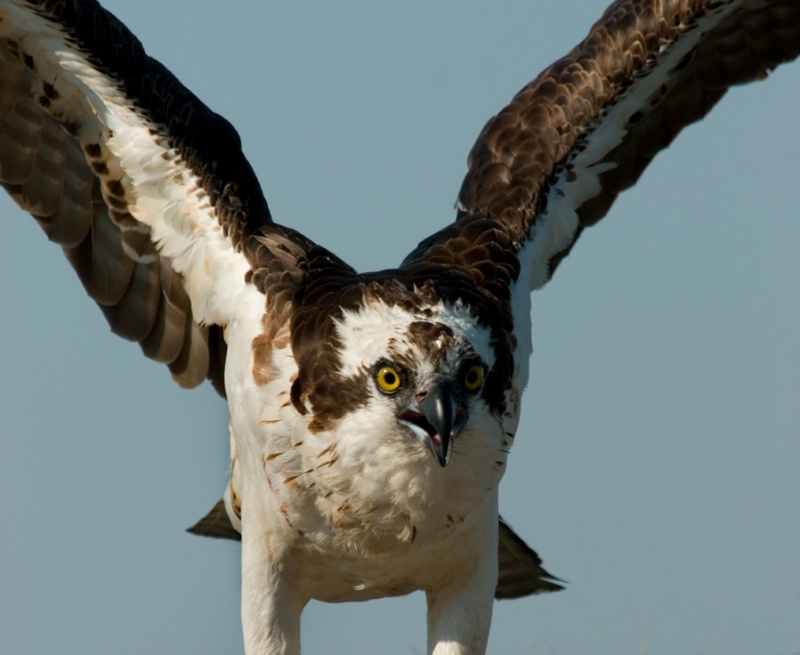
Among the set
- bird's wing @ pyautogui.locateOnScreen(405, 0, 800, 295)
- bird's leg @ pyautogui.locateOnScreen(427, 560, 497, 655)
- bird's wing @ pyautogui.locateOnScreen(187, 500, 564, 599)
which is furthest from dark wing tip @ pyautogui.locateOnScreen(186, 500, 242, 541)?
bird's wing @ pyautogui.locateOnScreen(405, 0, 800, 295)

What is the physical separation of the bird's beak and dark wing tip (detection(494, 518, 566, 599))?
9.32ft

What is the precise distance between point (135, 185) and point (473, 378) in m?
2.89

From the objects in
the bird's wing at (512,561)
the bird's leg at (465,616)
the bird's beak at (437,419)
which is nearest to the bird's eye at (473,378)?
the bird's beak at (437,419)

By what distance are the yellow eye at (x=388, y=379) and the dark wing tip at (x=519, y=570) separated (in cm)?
286

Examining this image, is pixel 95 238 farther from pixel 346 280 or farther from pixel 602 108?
pixel 602 108

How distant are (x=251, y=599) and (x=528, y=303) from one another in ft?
7.16

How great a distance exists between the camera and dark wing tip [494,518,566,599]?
8984 millimetres

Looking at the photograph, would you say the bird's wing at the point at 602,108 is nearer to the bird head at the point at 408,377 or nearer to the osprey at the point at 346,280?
the osprey at the point at 346,280

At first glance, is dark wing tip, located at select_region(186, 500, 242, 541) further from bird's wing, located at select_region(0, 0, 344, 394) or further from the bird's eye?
the bird's eye

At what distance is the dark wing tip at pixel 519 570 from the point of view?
29.5 ft

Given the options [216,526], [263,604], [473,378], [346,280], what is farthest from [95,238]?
[473,378]

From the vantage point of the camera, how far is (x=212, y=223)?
8.10 metres

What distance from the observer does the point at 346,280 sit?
723 centimetres

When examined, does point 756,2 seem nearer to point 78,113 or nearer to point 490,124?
point 490,124
